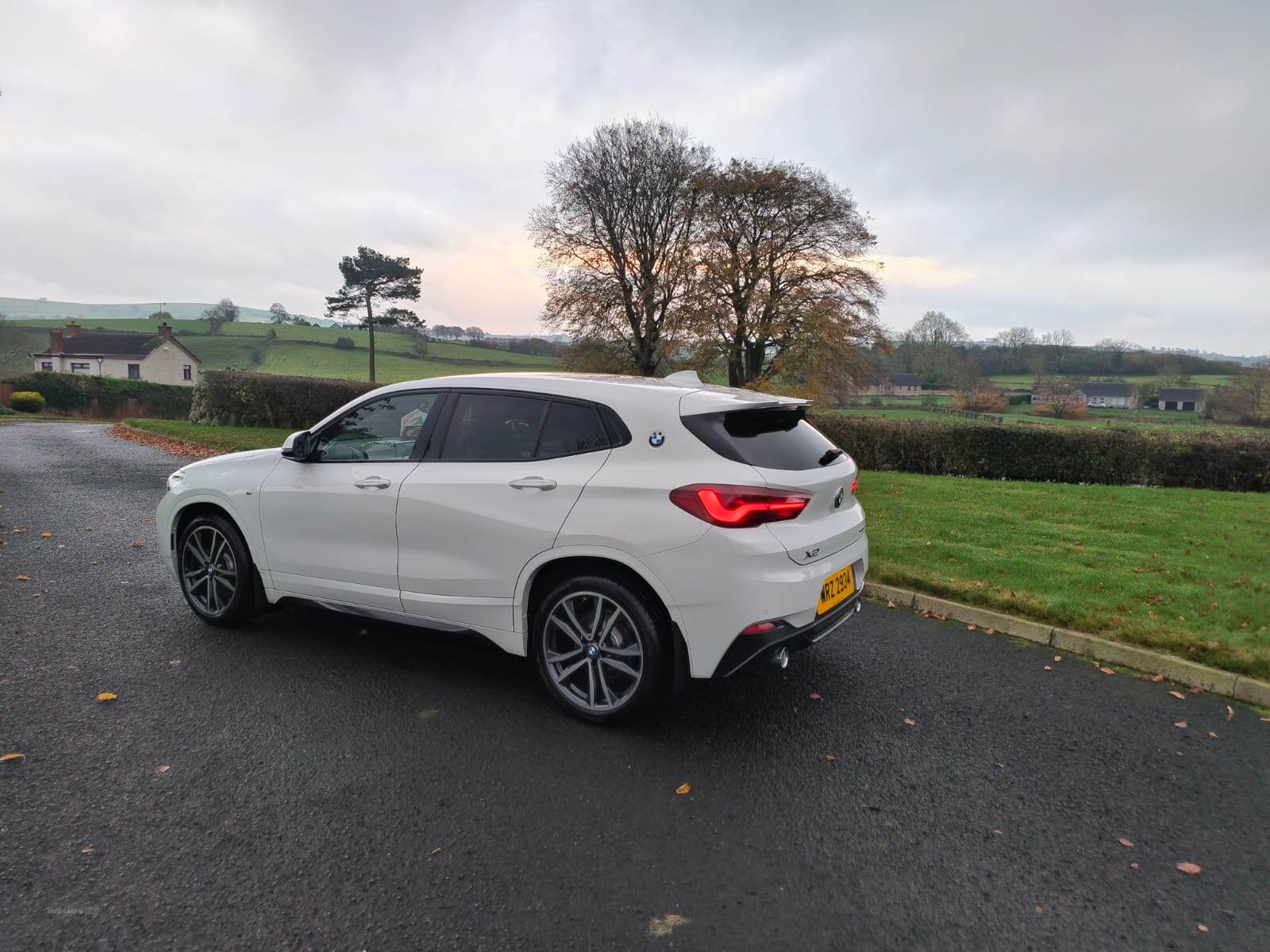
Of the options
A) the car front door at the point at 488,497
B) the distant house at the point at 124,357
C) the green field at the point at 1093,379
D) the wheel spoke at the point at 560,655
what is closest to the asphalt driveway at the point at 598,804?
the wheel spoke at the point at 560,655

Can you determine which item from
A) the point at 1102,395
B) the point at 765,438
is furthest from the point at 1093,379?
the point at 765,438

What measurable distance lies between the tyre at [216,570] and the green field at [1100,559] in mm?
4834

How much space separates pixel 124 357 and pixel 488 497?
258 feet

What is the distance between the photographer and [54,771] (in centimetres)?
307

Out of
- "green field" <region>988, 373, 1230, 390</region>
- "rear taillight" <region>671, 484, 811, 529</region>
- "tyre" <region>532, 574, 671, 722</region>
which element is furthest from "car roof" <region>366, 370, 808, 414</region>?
"green field" <region>988, 373, 1230, 390</region>

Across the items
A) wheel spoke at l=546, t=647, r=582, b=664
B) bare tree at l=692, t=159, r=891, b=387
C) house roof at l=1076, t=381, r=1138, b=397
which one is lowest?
wheel spoke at l=546, t=647, r=582, b=664

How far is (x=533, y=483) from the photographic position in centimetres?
365

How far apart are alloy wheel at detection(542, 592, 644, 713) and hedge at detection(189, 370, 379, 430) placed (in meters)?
22.0

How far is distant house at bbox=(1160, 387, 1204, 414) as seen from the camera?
30.6 metres

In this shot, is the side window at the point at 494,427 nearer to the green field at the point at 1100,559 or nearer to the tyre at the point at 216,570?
the tyre at the point at 216,570

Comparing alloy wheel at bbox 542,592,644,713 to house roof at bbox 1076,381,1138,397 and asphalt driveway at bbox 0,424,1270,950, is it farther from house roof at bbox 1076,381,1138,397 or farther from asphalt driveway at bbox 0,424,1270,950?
house roof at bbox 1076,381,1138,397

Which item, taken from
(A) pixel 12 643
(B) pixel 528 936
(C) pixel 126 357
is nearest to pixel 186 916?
(B) pixel 528 936

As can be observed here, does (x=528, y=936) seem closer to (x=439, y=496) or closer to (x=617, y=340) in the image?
(x=439, y=496)

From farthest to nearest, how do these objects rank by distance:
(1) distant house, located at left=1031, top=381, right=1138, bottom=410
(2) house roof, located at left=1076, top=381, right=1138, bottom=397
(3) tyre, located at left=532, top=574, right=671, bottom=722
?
1. (2) house roof, located at left=1076, top=381, right=1138, bottom=397
2. (1) distant house, located at left=1031, top=381, right=1138, bottom=410
3. (3) tyre, located at left=532, top=574, right=671, bottom=722
